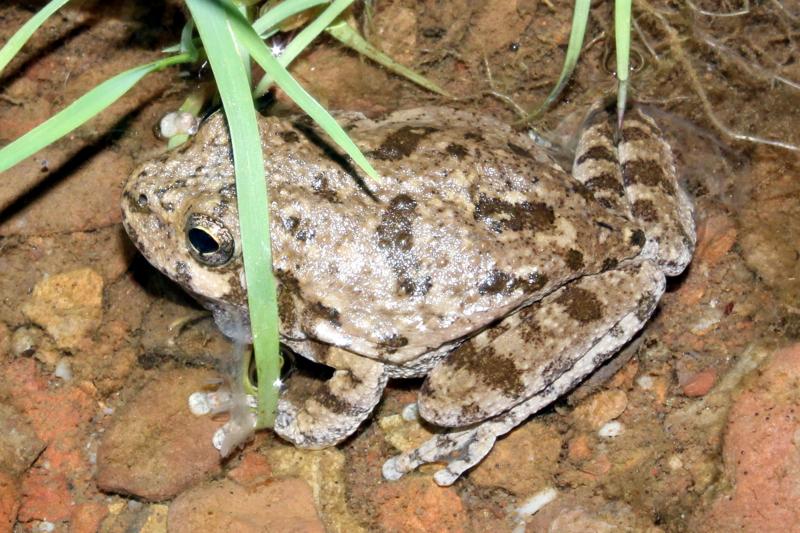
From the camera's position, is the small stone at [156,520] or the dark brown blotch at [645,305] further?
the small stone at [156,520]

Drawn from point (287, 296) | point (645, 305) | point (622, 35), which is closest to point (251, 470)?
point (287, 296)

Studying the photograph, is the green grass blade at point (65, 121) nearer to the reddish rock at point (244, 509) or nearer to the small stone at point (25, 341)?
the small stone at point (25, 341)

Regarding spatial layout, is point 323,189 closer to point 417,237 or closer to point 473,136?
point 417,237

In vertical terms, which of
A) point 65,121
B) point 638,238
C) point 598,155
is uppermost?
point 65,121

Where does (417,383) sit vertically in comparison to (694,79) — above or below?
below

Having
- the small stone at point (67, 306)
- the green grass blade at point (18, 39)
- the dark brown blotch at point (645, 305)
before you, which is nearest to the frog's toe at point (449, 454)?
the dark brown blotch at point (645, 305)

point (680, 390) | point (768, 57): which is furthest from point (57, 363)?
point (768, 57)

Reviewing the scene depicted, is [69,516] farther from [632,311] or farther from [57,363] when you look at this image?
[632,311]

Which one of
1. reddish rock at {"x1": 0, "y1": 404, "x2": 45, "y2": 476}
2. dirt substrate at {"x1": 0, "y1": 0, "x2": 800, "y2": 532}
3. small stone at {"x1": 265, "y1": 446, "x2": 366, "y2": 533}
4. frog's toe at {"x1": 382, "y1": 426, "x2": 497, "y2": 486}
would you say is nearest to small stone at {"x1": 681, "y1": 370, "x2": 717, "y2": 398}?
dirt substrate at {"x1": 0, "y1": 0, "x2": 800, "y2": 532}
